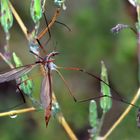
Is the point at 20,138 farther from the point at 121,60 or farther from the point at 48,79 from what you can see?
the point at 48,79

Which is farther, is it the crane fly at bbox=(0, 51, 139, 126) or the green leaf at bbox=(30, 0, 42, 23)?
the green leaf at bbox=(30, 0, 42, 23)

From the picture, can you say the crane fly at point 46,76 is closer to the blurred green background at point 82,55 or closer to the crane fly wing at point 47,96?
the crane fly wing at point 47,96

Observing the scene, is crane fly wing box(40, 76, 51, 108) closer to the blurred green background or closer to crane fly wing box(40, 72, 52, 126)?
crane fly wing box(40, 72, 52, 126)

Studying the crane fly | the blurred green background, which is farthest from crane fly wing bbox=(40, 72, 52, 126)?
the blurred green background

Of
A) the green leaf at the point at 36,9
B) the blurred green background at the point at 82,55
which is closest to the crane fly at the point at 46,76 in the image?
the green leaf at the point at 36,9

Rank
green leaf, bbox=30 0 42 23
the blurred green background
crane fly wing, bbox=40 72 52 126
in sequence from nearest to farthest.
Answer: crane fly wing, bbox=40 72 52 126, green leaf, bbox=30 0 42 23, the blurred green background

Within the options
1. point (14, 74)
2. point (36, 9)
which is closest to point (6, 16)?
point (36, 9)
